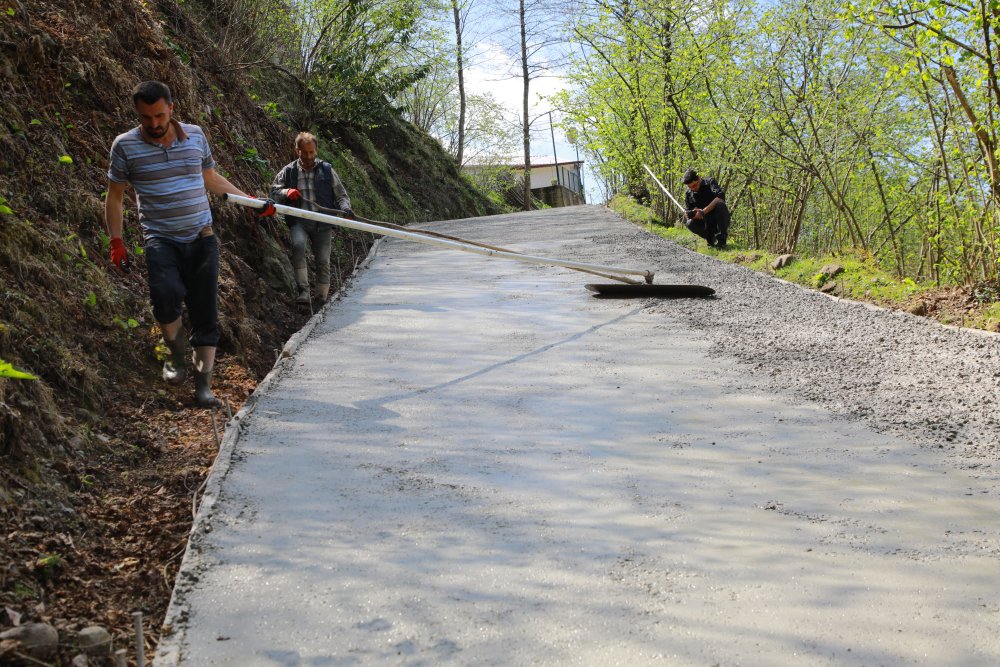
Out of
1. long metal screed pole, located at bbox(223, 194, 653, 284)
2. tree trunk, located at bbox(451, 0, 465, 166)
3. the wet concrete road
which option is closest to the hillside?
the wet concrete road

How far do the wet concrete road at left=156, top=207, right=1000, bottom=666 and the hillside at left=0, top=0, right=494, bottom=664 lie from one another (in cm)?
32

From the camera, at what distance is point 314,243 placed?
9203mm

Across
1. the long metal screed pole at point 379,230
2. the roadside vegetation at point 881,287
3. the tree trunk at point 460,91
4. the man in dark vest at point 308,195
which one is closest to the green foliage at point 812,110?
the roadside vegetation at point 881,287

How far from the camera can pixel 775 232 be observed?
1614cm

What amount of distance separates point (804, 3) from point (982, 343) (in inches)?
299

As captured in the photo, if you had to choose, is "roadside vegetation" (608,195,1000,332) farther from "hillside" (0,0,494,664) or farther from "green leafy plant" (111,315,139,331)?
"green leafy plant" (111,315,139,331)

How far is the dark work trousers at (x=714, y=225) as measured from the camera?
1286 centimetres

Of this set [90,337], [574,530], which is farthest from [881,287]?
[90,337]

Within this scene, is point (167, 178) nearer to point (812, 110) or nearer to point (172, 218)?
point (172, 218)

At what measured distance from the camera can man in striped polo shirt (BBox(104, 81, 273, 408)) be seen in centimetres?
507

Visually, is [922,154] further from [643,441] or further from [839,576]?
[839,576]

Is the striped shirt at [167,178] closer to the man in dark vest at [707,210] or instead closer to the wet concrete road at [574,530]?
the wet concrete road at [574,530]

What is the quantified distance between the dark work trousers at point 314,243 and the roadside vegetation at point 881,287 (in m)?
5.36

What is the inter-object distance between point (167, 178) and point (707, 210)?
9.04m
